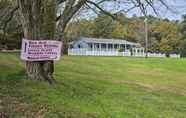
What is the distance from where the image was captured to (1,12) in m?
19.2

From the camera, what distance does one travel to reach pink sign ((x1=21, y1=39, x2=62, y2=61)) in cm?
1374

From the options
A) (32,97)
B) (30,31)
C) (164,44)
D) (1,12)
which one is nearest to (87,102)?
(32,97)

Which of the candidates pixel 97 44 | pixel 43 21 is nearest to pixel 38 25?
pixel 43 21

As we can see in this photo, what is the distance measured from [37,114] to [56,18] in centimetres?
656

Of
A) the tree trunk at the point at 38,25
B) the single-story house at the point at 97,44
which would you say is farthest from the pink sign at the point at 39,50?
the single-story house at the point at 97,44

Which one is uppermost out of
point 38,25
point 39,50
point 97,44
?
point 97,44

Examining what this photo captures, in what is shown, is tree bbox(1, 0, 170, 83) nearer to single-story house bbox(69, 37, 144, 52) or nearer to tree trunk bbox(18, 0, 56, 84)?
tree trunk bbox(18, 0, 56, 84)

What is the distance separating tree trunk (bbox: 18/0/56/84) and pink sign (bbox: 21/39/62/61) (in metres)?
0.18

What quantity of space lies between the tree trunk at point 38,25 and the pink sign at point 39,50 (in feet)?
0.59

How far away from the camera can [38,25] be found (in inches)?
543

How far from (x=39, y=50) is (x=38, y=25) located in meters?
0.83

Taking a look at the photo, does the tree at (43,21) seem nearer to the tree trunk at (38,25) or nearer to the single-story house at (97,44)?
the tree trunk at (38,25)

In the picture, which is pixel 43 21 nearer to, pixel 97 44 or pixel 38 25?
pixel 38 25

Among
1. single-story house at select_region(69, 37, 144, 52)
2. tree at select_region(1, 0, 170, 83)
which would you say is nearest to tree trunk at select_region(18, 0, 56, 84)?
tree at select_region(1, 0, 170, 83)
